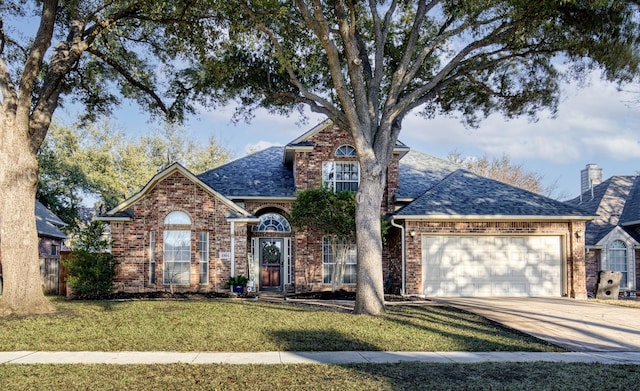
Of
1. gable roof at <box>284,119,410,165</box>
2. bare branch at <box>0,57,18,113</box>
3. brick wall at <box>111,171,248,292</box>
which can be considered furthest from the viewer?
gable roof at <box>284,119,410,165</box>

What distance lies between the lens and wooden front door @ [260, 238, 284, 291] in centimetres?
2089

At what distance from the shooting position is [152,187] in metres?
18.5

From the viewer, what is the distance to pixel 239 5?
42.2 feet

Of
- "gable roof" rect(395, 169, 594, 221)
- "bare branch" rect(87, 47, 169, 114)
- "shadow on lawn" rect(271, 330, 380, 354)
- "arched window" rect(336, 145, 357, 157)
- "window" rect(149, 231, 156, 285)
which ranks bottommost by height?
"shadow on lawn" rect(271, 330, 380, 354)

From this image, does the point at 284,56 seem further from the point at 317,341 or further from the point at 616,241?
the point at 616,241

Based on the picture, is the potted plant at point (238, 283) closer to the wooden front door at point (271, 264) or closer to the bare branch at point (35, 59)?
the wooden front door at point (271, 264)

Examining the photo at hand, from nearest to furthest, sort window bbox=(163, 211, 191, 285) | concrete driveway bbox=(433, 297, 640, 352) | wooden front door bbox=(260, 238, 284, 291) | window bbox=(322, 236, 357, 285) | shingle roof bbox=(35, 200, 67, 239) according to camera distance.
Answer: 1. concrete driveway bbox=(433, 297, 640, 352)
2. window bbox=(163, 211, 191, 285)
3. window bbox=(322, 236, 357, 285)
4. wooden front door bbox=(260, 238, 284, 291)
5. shingle roof bbox=(35, 200, 67, 239)

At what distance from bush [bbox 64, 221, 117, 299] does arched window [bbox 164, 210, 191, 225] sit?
2.02m

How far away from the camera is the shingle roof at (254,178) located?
20141 mm

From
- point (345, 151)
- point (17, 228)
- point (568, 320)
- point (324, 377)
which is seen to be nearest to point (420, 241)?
point (345, 151)

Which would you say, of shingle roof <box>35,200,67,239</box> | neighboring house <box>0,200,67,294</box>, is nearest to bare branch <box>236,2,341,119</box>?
neighboring house <box>0,200,67,294</box>

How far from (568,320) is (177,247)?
12.0m

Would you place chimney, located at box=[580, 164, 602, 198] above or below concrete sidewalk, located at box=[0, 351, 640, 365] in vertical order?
above

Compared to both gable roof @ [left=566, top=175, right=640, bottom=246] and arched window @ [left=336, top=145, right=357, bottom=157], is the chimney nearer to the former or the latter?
gable roof @ [left=566, top=175, right=640, bottom=246]
